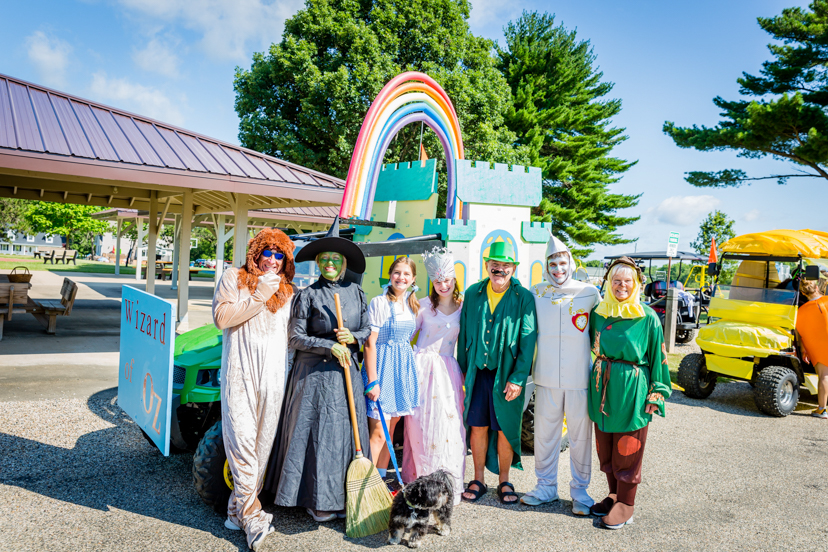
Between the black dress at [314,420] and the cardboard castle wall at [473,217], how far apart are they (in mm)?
1937

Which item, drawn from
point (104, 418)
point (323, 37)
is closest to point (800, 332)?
point (104, 418)

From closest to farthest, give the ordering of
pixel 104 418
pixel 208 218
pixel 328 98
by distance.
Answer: pixel 104 418 < pixel 328 98 < pixel 208 218

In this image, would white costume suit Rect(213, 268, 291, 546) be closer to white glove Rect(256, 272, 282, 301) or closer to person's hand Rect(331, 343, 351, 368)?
white glove Rect(256, 272, 282, 301)

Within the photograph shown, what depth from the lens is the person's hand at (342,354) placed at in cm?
321

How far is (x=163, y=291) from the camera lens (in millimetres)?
18734

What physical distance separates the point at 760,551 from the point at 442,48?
16431 millimetres

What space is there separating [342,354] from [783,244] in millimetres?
6460

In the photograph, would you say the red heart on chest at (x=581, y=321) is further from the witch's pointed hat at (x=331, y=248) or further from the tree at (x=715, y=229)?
the tree at (x=715, y=229)

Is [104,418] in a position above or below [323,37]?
below

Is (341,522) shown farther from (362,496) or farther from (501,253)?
(501,253)

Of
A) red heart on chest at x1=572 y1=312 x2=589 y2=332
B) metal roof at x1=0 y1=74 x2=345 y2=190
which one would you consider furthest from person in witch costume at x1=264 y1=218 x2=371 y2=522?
metal roof at x1=0 y1=74 x2=345 y2=190

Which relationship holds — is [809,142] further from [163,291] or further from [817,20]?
[163,291]

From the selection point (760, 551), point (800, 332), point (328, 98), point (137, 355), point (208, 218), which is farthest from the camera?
point (208, 218)

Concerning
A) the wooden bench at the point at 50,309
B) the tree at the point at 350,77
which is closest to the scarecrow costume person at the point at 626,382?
the wooden bench at the point at 50,309
